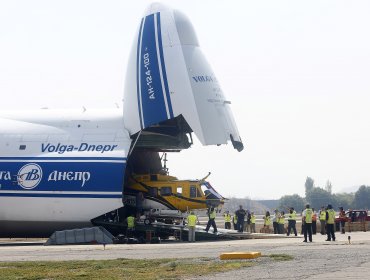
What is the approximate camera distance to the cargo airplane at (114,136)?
3809 centimetres

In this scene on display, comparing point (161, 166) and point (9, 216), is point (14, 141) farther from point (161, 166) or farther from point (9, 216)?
point (161, 166)

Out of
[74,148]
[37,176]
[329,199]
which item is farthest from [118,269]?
[329,199]

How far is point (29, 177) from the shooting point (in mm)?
38312

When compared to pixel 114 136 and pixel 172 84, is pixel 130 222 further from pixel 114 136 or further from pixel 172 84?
pixel 172 84

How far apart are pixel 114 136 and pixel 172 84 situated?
3974 mm

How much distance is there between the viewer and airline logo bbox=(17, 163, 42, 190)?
125ft

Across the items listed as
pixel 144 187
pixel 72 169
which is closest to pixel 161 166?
pixel 144 187

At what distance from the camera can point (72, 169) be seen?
38.3 metres

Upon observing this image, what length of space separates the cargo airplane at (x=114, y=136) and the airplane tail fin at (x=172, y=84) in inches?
1.9

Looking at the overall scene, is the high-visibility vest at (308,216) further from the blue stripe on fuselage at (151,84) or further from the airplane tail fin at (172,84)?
the blue stripe on fuselage at (151,84)

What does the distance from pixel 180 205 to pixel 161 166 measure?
4.00 meters

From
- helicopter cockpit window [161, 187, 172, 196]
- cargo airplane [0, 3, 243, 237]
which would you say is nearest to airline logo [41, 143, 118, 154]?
cargo airplane [0, 3, 243, 237]

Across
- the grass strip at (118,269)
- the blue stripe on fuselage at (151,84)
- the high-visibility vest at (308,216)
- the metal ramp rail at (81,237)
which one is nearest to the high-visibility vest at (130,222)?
the metal ramp rail at (81,237)

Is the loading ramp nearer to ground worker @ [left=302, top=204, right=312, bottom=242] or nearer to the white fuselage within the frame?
the white fuselage
